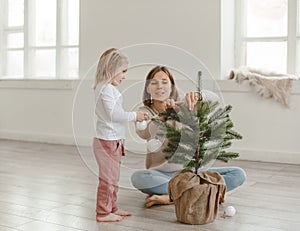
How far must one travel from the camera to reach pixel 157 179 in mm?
2203

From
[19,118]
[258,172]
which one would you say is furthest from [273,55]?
[19,118]

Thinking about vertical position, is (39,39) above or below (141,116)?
above

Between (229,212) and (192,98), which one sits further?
(229,212)

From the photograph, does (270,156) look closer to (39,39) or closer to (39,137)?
(39,137)

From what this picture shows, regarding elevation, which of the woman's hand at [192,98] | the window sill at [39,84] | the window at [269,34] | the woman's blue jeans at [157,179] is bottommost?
the woman's blue jeans at [157,179]

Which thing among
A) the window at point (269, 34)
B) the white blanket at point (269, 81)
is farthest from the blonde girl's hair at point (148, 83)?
the window at point (269, 34)

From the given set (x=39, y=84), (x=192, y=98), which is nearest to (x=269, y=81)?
(x=192, y=98)

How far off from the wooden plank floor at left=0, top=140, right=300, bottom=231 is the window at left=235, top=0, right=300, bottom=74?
83cm

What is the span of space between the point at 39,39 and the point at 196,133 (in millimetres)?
3516

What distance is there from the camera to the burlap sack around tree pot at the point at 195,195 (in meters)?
1.86

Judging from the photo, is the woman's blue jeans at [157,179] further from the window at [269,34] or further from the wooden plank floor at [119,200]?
the window at [269,34]

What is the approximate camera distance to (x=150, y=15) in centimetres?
400

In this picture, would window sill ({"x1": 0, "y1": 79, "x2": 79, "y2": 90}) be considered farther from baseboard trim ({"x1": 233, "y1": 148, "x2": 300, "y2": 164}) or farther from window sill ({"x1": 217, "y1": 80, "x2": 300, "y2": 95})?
baseboard trim ({"x1": 233, "y1": 148, "x2": 300, "y2": 164})

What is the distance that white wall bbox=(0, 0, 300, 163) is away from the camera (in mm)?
3539
